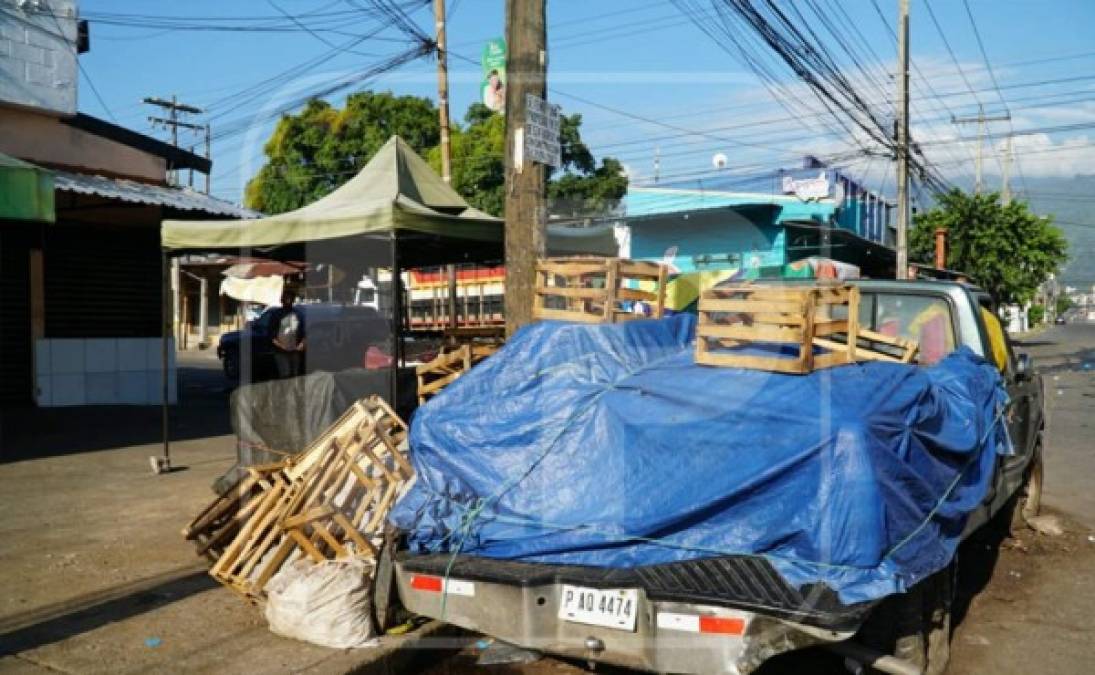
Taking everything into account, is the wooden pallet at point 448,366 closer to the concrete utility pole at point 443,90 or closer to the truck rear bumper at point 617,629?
the truck rear bumper at point 617,629

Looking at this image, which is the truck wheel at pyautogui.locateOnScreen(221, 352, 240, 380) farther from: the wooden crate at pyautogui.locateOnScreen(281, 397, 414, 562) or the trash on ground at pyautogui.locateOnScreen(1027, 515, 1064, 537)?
the trash on ground at pyautogui.locateOnScreen(1027, 515, 1064, 537)

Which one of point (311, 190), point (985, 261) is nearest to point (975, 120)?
point (985, 261)

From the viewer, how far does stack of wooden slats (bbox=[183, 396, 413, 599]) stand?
4.91 meters

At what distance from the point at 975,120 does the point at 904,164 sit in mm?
26980

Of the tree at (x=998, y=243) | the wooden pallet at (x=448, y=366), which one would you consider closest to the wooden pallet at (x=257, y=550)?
the wooden pallet at (x=448, y=366)

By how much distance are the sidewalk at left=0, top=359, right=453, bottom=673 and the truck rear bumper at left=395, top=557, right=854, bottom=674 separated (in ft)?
2.47

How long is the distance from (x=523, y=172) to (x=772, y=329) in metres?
2.63

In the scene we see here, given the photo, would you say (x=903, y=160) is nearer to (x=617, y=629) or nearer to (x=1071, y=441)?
(x=1071, y=441)

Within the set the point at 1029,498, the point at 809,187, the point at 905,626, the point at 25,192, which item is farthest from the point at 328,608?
the point at 809,187

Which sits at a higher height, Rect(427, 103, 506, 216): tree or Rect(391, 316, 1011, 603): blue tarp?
Rect(427, 103, 506, 216): tree

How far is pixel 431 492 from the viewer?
4164mm

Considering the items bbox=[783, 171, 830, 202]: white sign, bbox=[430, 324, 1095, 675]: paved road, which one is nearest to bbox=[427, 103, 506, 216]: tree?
bbox=[783, 171, 830, 202]: white sign

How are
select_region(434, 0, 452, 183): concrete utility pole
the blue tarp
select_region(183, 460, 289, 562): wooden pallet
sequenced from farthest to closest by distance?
select_region(434, 0, 452, 183): concrete utility pole < select_region(183, 460, 289, 562): wooden pallet < the blue tarp

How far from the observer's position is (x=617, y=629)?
3.40 m
